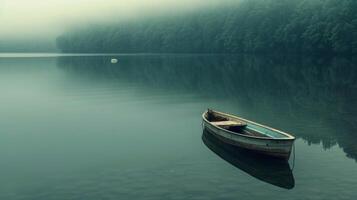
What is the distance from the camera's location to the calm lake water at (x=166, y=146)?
26141 mm

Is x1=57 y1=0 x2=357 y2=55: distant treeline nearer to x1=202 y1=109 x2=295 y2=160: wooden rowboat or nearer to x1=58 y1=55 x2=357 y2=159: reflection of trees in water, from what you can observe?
x1=58 y1=55 x2=357 y2=159: reflection of trees in water

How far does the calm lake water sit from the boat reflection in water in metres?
0.08

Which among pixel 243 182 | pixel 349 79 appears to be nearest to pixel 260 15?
pixel 349 79

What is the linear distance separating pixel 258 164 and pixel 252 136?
7.95ft

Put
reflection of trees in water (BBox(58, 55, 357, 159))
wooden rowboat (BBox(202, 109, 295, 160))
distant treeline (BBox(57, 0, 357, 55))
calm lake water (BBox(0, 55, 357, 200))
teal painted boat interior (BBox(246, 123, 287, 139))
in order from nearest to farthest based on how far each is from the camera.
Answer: calm lake water (BBox(0, 55, 357, 200))
wooden rowboat (BBox(202, 109, 295, 160))
teal painted boat interior (BBox(246, 123, 287, 139))
reflection of trees in water (BBox(58, 55, 357, 159))
distant treeline (BBox(57, 0, 357, 55))

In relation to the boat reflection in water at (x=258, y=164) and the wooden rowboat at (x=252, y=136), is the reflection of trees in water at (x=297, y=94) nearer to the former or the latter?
the wooden rowboat at (x=252, y=136)

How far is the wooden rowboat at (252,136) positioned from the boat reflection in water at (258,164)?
2.02 ft

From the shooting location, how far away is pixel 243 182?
27.2m

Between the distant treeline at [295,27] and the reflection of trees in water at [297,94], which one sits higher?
the distant treeline at [295,27]

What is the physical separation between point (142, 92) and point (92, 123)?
27.6 metres

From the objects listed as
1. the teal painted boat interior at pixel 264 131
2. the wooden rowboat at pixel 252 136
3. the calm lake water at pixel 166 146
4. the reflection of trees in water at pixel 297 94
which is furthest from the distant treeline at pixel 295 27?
the teal painted boat interior at pixel 264 131

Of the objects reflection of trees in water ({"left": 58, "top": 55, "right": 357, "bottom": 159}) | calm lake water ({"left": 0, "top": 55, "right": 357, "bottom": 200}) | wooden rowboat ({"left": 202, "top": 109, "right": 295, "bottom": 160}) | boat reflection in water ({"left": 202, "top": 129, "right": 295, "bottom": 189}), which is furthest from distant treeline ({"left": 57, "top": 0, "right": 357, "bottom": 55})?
boat reflection in water ({"left": 202, "top": 129, "right": 295, "bottom": 189})

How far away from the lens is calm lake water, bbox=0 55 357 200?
85.8ft

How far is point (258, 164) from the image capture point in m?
30.8
